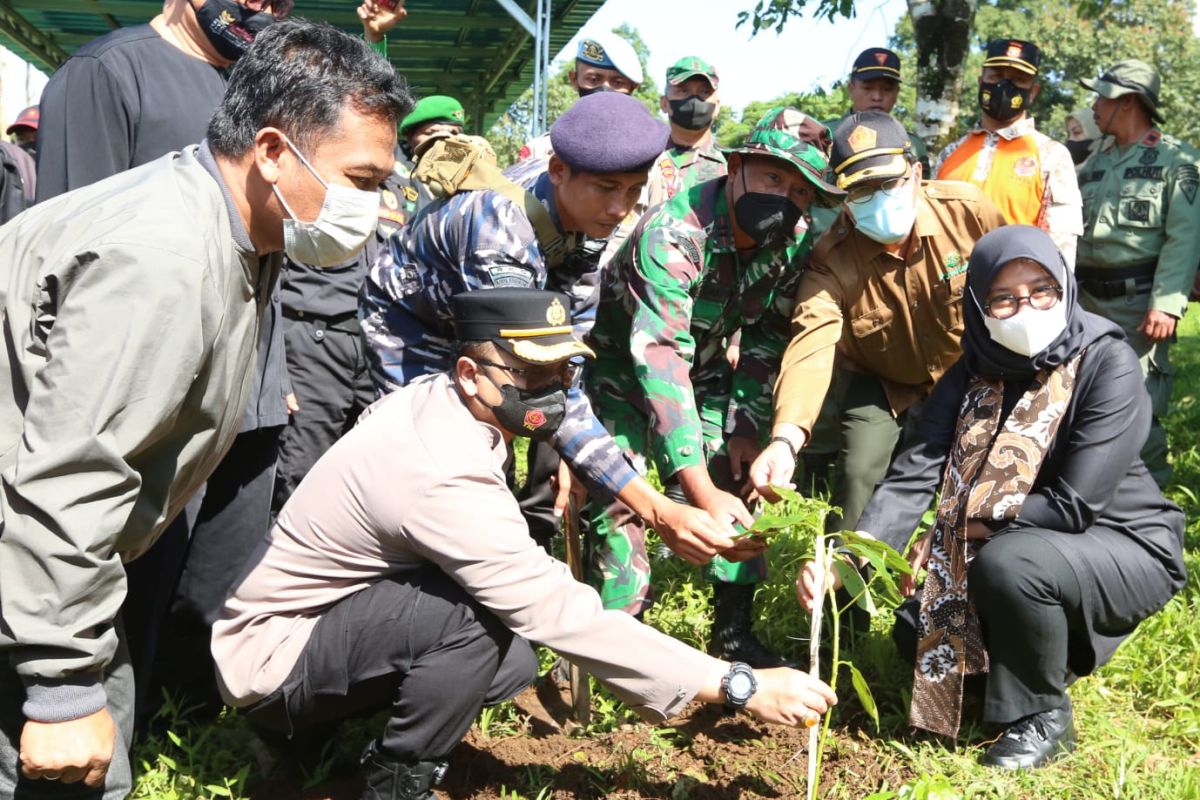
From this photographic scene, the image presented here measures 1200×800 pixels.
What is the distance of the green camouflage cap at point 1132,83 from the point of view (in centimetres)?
567

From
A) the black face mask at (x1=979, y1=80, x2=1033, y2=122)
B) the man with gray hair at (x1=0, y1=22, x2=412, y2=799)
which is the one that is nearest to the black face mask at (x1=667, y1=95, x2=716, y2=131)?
the black face mask at (x1=979, y1=80, x2=1033, y2=122)

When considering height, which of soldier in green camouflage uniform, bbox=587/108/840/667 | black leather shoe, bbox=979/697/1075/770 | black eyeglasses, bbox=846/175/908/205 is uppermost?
black eyeglasses, bbox=846/175/908/205

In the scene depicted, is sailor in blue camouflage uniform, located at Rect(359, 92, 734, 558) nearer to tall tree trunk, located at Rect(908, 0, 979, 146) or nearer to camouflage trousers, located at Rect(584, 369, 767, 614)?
camouflage trousers, located at Rect(584, 369, 767, 614)

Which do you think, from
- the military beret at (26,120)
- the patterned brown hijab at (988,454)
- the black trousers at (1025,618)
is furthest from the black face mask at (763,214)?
the military beret at (26,120)

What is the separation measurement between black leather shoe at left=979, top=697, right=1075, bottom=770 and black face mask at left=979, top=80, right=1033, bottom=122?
3185 millimetres

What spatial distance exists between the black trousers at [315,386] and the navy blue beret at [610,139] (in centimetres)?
167

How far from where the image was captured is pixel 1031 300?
3236 mm

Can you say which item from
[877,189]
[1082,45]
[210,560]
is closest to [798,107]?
[877,189]

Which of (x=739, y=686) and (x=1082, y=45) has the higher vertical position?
(x=1082, y=45)

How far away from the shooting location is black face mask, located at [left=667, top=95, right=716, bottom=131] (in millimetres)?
5438

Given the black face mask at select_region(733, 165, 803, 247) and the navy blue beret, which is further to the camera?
the black face mask at select_region(733, 165, 803, 247)

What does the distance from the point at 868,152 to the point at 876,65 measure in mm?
2485

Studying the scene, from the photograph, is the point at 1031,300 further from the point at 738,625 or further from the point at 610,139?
the point at 738,625

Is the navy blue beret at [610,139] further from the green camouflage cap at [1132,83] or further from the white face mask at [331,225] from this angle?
the green camouflage cap at [1132,83]
